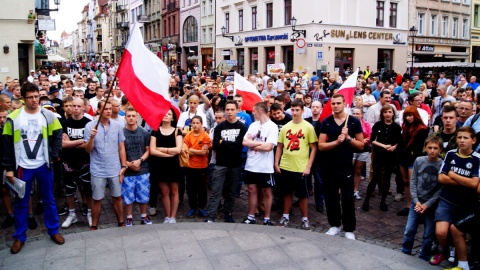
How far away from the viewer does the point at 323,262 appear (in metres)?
5.38

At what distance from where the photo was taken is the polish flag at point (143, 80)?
232 inches

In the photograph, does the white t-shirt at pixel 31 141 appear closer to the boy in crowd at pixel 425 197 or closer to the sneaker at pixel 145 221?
the sneaker at pixel 145 221

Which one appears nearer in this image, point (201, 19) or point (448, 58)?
point (448, 58)

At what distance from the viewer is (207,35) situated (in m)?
45.6

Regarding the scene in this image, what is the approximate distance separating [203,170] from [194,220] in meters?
0.79

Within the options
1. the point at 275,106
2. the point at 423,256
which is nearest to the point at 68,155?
the point at 275,106

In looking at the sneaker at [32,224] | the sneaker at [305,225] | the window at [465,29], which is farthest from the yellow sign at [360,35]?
the sneaker at [32,224]

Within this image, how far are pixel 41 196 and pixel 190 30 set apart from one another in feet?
150

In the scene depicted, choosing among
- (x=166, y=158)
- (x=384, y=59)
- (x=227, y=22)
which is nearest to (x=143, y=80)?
(x=166, y=158)

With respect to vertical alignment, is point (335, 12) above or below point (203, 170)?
above

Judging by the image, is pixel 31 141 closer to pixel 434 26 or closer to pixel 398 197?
pixel 398 197

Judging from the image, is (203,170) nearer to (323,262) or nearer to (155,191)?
(155,191)

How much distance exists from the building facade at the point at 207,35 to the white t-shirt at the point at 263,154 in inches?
1485

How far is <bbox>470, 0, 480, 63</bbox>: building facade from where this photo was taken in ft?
141
